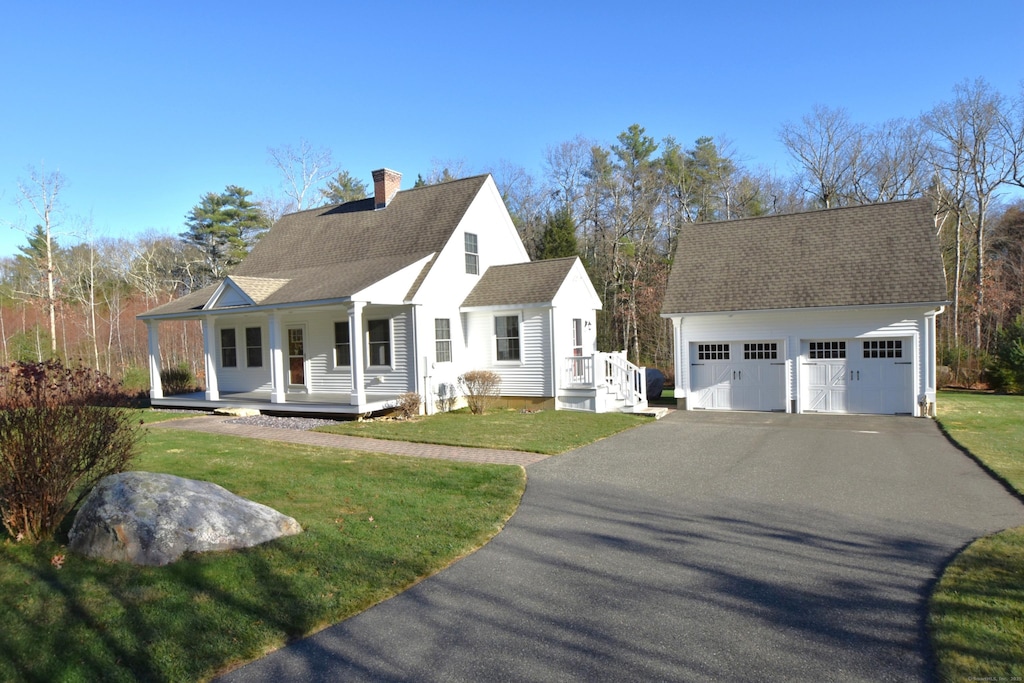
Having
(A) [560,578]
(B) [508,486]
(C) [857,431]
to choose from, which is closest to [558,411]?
(C) [857,431]

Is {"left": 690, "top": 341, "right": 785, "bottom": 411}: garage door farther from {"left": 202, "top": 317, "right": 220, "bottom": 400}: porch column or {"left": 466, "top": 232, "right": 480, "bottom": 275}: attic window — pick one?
{"left": 202, "top": 317, "right": 220, "bottom": 400}: porch column

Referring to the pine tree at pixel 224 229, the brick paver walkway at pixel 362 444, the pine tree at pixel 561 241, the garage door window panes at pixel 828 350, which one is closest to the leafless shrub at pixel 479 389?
the brick paver walkway at pixel 362 444

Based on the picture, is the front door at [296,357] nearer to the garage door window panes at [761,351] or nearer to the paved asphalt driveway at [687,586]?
the paved asphalt driveway at [687,586]

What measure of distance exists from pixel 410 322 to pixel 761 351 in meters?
10.1

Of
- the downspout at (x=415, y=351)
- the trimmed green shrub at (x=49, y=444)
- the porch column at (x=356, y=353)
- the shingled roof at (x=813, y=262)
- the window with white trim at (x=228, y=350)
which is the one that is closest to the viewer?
the trimmed green shrub at (x=49, y=444)

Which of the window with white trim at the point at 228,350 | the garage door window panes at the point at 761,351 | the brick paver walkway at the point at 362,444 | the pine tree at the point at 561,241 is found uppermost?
the pine tree at the point at 561,241

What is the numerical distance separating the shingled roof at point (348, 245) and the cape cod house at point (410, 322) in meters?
0.07

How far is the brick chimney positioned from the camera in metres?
21.6

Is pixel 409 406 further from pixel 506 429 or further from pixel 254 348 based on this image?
pixel 254 348

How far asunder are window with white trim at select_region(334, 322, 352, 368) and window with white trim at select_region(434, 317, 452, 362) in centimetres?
257

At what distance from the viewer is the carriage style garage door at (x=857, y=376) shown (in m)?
17.0

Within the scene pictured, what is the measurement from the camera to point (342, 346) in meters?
18.2

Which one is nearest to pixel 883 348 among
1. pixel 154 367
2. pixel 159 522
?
pixel 159 522

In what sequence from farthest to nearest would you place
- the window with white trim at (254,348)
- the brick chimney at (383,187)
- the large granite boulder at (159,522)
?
the brick chimney at (383,187) < the window with white trim at (254,348) < the large granite boulder at (159,522)
